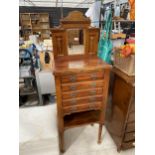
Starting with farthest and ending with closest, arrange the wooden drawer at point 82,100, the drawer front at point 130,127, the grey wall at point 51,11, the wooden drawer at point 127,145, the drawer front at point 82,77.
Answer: the grey wall at point 51,11 → the wooden drawer at point 127,145 → the drawer front at point 130,127 → the wooden drawer at point 82,100 → the drawer front at point 82,77

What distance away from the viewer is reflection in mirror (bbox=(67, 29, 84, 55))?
134 centimetres

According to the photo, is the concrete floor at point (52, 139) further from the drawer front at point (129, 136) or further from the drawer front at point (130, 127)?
the drawer front at point (130, 127)

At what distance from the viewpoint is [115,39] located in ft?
5.46

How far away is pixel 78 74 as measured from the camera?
1.17 metres

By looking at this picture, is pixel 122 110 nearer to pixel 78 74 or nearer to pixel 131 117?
pixel 131 117

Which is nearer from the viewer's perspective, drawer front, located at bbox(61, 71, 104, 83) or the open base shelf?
drawer front, located at bbox(61, 71, 104, 83)

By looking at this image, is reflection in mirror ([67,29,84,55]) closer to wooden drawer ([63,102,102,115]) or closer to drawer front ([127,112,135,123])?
A: wooden drawer ([63,102,102,115])

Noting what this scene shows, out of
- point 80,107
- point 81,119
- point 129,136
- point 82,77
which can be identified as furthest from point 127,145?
point 82,77

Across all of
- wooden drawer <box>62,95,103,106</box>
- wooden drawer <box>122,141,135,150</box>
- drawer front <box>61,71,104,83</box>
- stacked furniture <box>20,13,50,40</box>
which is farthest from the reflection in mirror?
stacked furniture <box>20,13,50,40</box>

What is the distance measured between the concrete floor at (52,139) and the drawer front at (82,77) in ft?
2.92

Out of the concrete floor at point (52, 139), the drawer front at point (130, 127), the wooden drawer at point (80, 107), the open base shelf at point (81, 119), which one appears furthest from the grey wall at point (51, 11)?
the drawer front at point (130, 127)

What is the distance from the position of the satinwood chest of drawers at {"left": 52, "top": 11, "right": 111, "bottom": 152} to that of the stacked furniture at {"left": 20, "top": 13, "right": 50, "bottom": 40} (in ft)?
20.0

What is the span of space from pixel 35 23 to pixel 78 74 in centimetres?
692

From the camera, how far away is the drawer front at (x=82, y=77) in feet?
3.81
